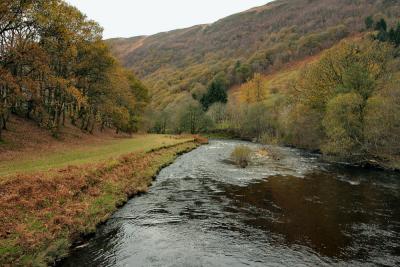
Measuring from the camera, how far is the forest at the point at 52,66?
28.2 meters

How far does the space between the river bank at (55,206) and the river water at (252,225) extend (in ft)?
3.23

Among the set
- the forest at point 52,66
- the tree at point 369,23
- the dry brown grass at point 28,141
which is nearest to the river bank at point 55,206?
the dry brown grass at point 28,141

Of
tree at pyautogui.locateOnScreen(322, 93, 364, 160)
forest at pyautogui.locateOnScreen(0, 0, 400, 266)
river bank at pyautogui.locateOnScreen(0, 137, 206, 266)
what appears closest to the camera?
river bank at pyautogui.locateOnScreen(0, 137, 206, 266)

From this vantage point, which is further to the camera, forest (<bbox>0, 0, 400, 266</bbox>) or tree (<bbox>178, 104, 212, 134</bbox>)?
tree (<bbox>178, 104, 212, 134</bbox>)

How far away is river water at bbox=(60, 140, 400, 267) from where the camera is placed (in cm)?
1369

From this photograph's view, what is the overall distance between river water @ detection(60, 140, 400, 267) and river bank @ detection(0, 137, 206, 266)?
0.98m

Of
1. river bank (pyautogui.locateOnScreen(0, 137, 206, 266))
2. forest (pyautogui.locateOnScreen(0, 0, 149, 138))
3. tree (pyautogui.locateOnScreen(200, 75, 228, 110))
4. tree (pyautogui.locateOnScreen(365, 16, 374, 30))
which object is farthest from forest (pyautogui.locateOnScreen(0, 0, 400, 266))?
tree (pyautogui.locateOnScreen(365, 16, 374, 30))

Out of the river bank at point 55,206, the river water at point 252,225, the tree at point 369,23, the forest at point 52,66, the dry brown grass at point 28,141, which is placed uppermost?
the tree at point 369,23

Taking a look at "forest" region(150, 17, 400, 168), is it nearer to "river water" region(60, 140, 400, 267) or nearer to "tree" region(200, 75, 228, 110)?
"river water" region(60, 140, 400, 267)

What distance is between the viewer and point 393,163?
1459 inches

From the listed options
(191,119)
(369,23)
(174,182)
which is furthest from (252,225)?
(369,23)

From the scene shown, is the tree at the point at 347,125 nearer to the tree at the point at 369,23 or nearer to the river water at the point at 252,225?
the river water at the point at 252,225

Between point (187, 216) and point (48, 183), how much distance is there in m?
9.00

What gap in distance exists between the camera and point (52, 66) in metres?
41.1
